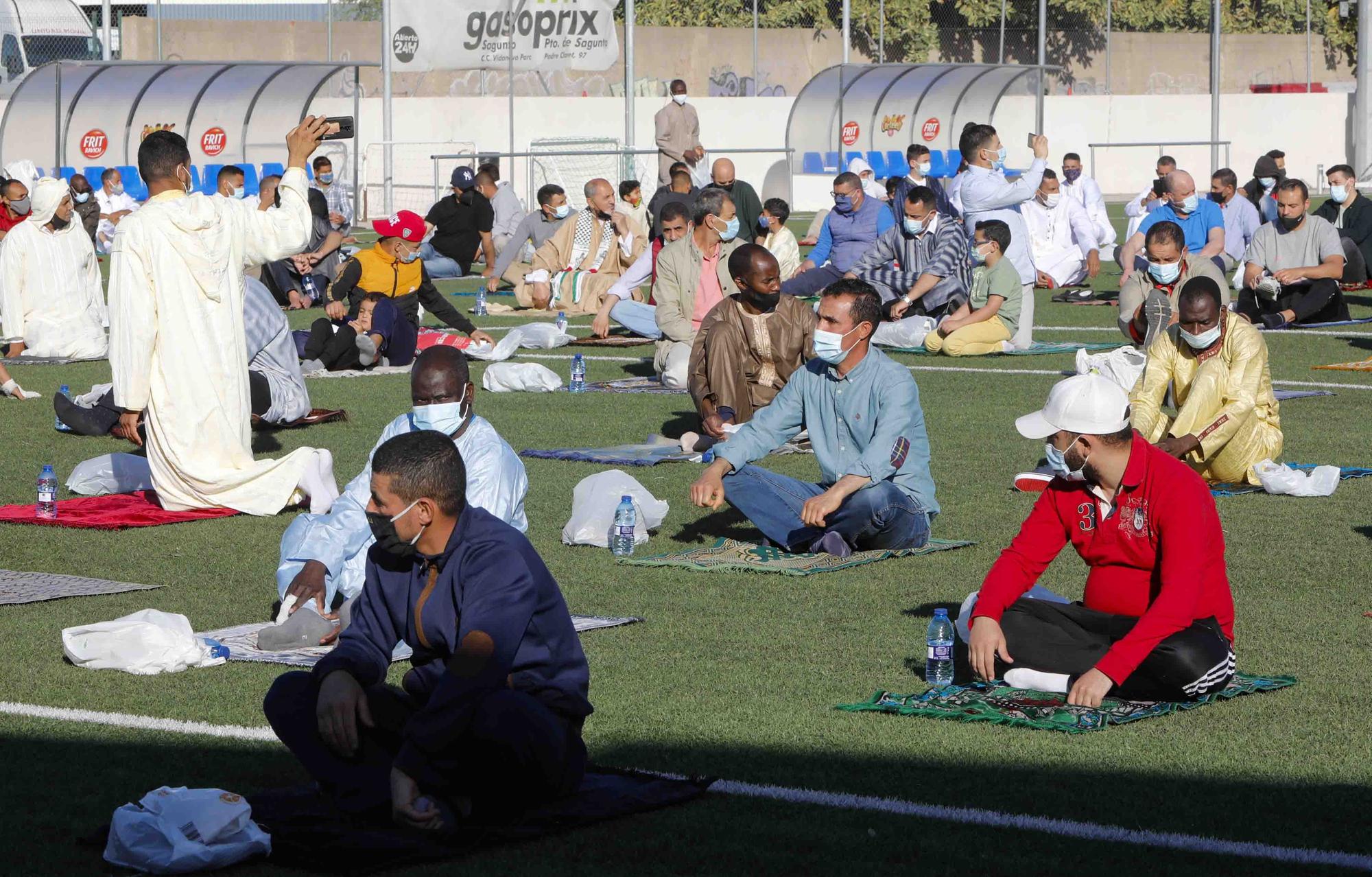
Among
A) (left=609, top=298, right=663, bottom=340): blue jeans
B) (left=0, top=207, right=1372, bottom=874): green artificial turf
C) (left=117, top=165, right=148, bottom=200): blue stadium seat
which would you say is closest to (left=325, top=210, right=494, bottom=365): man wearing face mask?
(left=609, top=298, right=663, bottom=340): blue jeans

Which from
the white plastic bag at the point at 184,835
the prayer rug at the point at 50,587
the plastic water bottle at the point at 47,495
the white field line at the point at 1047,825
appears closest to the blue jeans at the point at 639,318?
the plastic water bottle at the point at 47,495

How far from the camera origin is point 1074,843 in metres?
4.90

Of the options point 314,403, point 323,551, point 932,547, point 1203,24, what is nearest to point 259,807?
point 323,551

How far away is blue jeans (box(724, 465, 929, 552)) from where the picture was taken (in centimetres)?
870

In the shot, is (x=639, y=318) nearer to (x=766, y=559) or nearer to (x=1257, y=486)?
(x=1257, y=486)

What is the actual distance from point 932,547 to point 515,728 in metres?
4.44

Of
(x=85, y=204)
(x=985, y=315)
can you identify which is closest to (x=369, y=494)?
(x=985, y=315)

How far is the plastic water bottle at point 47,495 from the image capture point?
397 inches

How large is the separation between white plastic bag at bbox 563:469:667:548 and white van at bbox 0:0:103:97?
1280 inches

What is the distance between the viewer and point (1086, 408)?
6.08 meters

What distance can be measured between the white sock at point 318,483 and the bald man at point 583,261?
11.0 m

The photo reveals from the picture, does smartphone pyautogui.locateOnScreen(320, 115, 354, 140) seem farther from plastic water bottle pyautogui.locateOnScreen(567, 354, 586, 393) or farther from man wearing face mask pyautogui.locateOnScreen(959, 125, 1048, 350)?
man wearing face mask pyautogui.locateOnScreen(959, 125, 1048, 350)

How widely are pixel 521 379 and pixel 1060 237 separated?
10.9m

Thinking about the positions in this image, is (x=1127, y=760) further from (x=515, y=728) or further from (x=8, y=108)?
(x=8, y=108)
